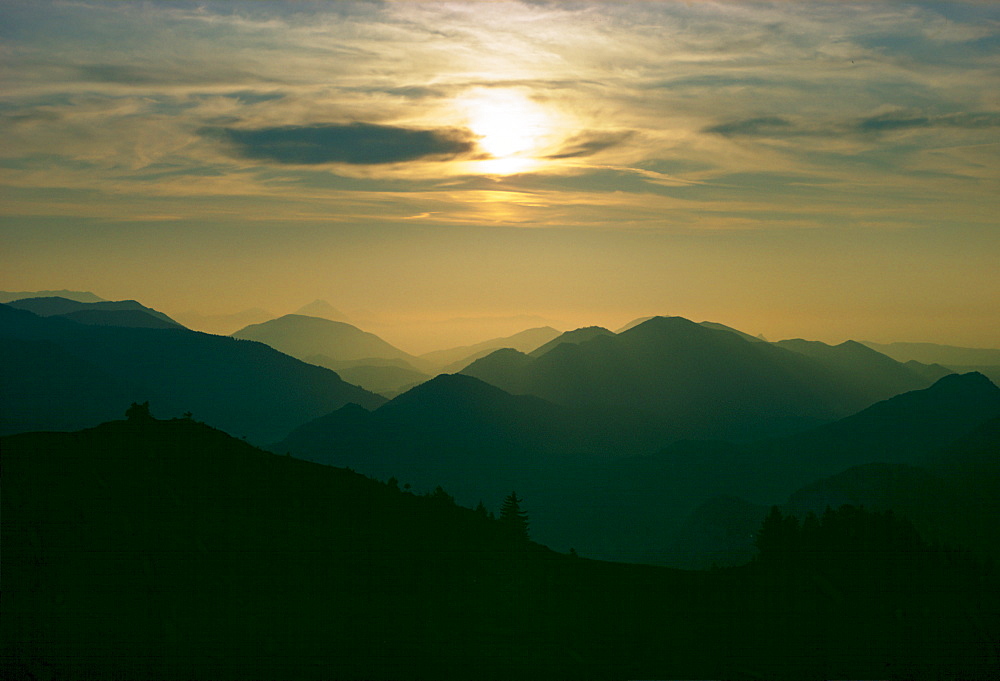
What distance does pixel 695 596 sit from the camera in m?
112

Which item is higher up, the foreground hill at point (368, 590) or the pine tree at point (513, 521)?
the pine tree at point (513, 521)

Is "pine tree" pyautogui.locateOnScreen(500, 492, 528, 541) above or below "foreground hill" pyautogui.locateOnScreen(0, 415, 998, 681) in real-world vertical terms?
above

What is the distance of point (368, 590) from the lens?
9338cm

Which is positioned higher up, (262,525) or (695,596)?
(262,525)

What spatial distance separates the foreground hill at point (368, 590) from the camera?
76.1m

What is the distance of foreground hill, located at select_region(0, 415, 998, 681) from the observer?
76125 millimetres

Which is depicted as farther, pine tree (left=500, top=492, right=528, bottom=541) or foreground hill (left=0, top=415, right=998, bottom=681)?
pine tree (left=500, top=492, right=528, bottom=541)

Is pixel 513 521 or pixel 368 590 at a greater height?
pixel 513 521

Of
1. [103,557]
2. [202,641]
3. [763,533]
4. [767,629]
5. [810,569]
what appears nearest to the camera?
[202,641]

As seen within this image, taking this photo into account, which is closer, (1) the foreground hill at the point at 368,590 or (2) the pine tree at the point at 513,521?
(1) the foreground hill at the point at 368,590

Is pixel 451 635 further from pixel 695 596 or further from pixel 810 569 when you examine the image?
pixel 810 569

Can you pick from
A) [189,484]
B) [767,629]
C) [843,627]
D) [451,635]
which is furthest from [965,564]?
[189,484]

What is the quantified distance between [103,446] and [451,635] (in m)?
64.1

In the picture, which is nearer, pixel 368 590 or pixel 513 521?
pixel 368 590
